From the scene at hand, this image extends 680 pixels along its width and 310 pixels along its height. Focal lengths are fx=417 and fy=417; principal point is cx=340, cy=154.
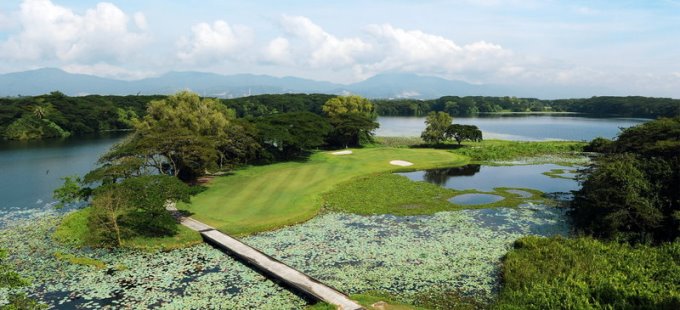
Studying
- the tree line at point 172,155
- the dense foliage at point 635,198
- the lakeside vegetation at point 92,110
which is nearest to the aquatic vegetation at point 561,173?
the dense foliage at point 635,198

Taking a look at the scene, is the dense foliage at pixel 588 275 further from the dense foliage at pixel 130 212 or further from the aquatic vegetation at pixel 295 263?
the dense foliage at pixel 130 212

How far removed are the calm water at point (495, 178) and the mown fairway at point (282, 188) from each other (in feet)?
10.8

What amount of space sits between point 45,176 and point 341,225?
3593 cm

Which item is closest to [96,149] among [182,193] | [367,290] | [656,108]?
[182,193]

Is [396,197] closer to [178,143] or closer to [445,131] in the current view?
[178,143]

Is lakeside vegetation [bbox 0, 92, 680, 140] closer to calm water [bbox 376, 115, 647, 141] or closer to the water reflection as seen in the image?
calm water [bbox 376, 115, 647, 141]

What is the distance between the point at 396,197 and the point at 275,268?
17.3 m

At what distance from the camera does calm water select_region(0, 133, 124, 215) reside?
118 feet

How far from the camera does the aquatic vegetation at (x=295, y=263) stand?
18.6 meters

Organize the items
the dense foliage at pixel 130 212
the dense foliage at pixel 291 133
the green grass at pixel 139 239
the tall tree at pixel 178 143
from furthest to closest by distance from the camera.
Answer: the dense foliage at pixel 291 133, the tall tree at pixel 178 143, the dense foliage at pixel 130 212, the green grass at pixel 139 239

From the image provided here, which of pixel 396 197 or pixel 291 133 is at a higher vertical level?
pixel 291 133

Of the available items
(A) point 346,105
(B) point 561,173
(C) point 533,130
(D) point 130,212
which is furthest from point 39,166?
(C) point 533,130

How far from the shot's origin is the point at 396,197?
118 feet

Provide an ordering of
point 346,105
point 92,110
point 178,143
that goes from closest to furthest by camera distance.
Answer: point 178,143, point 346,105, point 92,110
